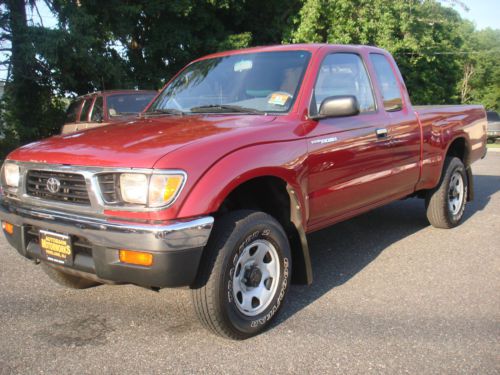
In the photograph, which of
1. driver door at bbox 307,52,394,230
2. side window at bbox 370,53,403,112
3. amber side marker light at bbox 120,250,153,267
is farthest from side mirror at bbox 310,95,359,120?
amber side marker light at bbox 120,250,153,267

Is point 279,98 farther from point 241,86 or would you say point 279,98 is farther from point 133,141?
point 133,141

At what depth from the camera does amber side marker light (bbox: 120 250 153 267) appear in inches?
104

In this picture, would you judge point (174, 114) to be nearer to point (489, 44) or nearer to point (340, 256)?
point (340, 256)

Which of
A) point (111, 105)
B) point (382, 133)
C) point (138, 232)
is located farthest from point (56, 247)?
point (111, 105)

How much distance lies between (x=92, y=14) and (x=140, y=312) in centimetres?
1537

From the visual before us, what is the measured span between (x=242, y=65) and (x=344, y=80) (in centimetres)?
87

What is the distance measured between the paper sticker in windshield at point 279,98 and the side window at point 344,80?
25 cm

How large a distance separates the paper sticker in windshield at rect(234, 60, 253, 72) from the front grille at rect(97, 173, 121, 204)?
1.70 m

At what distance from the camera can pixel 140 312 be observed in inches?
139

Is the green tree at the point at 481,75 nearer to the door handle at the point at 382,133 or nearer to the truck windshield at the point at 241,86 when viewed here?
the door handle at the point at 382,133

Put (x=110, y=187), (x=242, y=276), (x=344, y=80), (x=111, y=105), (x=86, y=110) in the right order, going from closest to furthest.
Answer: (x=110, y=187) < (x=242, y=276) < (x=344, y=80) < (x=111, y=105) < (x=86, y=110)

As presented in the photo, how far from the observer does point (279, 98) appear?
3645 mm

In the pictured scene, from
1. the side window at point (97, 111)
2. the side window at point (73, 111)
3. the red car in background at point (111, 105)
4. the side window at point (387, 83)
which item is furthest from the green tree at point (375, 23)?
the side window at point (387, 83)

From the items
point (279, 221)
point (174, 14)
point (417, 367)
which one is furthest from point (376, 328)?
point (174, 14)
